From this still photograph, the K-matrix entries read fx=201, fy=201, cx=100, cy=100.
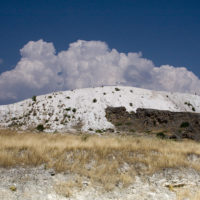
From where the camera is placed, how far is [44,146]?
11836 millimetres

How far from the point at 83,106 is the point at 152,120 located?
1566 cm

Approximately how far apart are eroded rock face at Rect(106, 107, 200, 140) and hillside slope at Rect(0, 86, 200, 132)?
190 cm

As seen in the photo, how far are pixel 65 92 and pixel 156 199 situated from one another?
45965mm

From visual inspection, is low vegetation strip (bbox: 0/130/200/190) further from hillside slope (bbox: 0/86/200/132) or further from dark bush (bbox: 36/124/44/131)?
dark bush (bbox: 36/124/44/131)

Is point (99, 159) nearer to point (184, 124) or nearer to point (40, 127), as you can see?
point (40, 127)

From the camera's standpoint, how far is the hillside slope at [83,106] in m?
41.1

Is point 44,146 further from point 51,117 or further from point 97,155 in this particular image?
point 51,117

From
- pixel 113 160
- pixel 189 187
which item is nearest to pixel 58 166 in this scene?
pixel 113 160

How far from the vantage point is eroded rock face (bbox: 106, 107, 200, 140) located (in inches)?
1522

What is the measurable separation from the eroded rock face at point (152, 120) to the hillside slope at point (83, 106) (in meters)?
1.90

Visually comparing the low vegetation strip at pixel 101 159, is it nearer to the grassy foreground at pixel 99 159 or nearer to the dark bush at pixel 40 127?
the grassy foreground at pixel 99 159

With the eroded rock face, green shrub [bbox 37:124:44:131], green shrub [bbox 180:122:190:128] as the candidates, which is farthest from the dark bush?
green shrub [bbox 180:122:190:128]

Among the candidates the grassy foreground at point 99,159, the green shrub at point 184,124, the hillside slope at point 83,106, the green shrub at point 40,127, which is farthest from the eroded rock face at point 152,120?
the grassy foreground at point 99,159

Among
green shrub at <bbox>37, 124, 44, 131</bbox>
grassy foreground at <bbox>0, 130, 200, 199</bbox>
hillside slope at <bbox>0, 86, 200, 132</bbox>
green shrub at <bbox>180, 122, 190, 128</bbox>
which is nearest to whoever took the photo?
grassy foreground at <bbox>0, 130, 200, 199</bbox>
